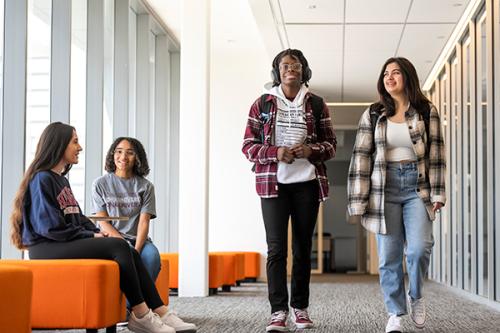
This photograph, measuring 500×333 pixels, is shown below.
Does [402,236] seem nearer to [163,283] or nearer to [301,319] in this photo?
[301,319]

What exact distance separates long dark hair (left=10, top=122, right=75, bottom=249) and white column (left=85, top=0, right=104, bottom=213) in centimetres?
403

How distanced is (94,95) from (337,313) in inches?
146

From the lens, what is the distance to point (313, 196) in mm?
4469

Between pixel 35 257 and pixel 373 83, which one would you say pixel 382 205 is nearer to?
pixel 35 257

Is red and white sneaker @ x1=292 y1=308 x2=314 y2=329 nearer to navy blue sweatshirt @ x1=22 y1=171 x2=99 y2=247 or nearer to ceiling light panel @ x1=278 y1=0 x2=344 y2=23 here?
navy blue sweatshirt @ x1=22 y1=171 x2=99 y2=247

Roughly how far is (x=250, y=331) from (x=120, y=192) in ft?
4.19

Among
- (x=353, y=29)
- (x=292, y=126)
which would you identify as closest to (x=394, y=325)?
(x=292, y=126)

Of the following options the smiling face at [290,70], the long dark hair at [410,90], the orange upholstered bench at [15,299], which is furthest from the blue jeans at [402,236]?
the orange upholstered bench at [15,299]

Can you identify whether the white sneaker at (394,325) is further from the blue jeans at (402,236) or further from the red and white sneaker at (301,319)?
the red and white sneaker at (301,319)

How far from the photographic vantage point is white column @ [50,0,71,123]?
23.8ft

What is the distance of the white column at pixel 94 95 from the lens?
823cm

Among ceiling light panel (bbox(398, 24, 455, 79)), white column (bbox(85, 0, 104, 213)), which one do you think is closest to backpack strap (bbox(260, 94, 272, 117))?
white column (bbox(85, 0, 104, 213))

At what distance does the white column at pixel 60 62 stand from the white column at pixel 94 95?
835 millimetres

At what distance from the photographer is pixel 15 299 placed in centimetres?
300
